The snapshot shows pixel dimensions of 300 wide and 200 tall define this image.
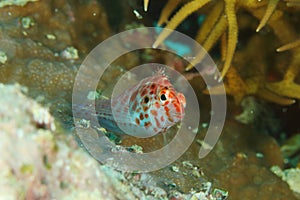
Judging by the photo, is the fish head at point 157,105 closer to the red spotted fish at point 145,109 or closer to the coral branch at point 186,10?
the red spotted fish at point 145,109

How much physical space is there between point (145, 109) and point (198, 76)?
1.04m

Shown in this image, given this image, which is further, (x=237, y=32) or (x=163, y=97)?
(x=237, y=32)

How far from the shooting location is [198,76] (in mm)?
3379

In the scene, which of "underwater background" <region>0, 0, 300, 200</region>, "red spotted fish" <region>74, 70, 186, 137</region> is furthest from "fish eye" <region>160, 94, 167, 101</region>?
"underwater background" <region>0, 0, 300, 200</region>

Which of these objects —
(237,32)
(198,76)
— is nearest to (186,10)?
(237,32)

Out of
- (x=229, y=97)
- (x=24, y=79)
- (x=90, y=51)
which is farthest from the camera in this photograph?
(x=229, y=97)

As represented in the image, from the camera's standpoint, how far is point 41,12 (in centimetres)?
304

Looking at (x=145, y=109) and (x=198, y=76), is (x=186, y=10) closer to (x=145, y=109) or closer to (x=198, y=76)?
(x=198, y=76)

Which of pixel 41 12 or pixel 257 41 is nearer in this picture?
pixel 41 12

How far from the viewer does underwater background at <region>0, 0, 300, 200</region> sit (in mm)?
2418

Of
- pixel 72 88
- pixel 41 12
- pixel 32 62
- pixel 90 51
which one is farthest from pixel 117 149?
pixel 41 12

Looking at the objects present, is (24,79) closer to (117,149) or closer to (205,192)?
(117,149)

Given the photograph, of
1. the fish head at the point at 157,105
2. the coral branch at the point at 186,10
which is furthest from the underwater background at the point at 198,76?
the fish head at the point at 157,105

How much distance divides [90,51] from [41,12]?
19.8 inches
